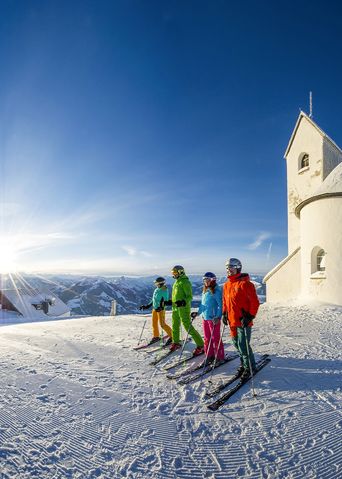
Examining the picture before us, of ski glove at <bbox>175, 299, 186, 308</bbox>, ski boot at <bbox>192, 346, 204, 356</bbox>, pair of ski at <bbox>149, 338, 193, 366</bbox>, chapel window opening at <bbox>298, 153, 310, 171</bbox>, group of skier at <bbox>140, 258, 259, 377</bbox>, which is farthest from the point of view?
chapel window opening at <bbox>298, 153, 310, 171</bbox>

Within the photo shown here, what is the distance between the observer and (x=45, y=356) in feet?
19.9

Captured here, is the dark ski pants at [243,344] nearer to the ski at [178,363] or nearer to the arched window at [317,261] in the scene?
the ski at [178,363]

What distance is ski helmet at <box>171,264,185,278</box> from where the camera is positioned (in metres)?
6.27

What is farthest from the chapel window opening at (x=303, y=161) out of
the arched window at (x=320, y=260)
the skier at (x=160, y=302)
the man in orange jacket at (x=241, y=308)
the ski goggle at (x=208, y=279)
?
the man in orange jacket at (x=241, y=308)

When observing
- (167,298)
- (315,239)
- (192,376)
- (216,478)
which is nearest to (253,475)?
(216,478)

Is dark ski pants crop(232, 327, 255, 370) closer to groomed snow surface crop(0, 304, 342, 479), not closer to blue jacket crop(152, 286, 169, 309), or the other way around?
groomed snow surface crop(0, 304, 342, 479)

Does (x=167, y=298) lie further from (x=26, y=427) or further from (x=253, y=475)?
(x=253, y=475)

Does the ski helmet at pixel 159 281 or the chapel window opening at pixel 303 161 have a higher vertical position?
the chapel window opening at pixel 303 161

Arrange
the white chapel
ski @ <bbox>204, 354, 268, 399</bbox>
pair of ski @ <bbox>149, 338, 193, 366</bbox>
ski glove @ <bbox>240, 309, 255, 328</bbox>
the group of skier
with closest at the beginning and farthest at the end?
ski @ <bbox>204, 354, 268, 399</bbox> → ski glove @ <bbox>240, 309, 255, 328</bbox> → the group of skier → pair of ski @ <bbox>149, 338, 193, 366</bbox> → the white chapel

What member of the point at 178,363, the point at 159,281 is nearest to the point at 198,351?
the point at 178,363

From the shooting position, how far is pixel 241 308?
4461 millimetres

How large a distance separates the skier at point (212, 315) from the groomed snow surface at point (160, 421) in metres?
0.36

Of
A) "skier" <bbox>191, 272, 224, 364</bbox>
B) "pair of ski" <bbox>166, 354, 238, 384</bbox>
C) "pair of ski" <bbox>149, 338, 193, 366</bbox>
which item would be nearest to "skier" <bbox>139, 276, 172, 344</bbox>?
"pair of ski" <bbox>149, 338, 193, 366</bbox>

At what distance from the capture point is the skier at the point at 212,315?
5.18m
